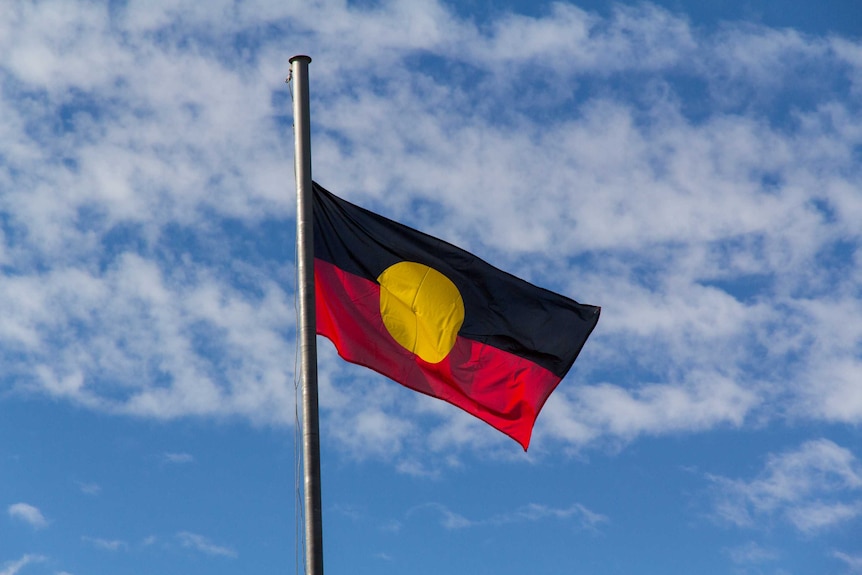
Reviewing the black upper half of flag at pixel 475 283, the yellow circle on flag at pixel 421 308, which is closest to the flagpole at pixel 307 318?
the black upper half of flag at pixel 475 283

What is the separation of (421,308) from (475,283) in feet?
3.52

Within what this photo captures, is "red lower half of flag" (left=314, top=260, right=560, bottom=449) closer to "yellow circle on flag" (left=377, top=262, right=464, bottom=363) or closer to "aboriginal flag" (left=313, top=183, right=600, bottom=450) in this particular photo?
"aboriginal flag" (left=313, top=183, right=600, bottom=450)

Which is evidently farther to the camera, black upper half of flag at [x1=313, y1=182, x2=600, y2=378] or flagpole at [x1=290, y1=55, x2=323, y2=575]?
black upper half of flag at [x1=313, y1=182, x2=600, y2=378]

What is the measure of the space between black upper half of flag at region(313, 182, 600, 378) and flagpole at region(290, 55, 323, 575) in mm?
1179

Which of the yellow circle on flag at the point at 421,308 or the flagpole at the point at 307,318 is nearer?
the flagpole at the point at 307,318

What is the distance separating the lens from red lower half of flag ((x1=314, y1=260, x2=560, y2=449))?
16.1 meters

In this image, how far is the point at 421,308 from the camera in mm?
17234

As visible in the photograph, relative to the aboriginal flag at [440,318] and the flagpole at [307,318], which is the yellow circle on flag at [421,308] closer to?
the aboriginal flag at [440,318]

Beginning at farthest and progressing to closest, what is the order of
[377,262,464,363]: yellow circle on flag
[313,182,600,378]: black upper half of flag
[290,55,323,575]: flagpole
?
[377,262,464,363]: yellow circle on flag, [313,182,600,378]: black upper half of flag, [290,55,323,575]: flagpole

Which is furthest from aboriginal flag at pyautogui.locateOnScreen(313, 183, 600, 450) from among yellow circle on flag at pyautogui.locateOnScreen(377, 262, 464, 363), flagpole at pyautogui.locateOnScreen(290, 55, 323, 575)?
flagpole at pyautogui.locateOnScreen(290, 55, 323, 575)

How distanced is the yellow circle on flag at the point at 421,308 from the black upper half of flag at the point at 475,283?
12cm

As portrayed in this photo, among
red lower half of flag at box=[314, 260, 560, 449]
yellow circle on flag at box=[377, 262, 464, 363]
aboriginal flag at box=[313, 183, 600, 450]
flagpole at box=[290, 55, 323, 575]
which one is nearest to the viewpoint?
flagpole at box=[290, 55, 323, 575]

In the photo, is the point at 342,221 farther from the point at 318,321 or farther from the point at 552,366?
the point at 552,366

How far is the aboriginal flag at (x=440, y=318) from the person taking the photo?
16.2 metres
